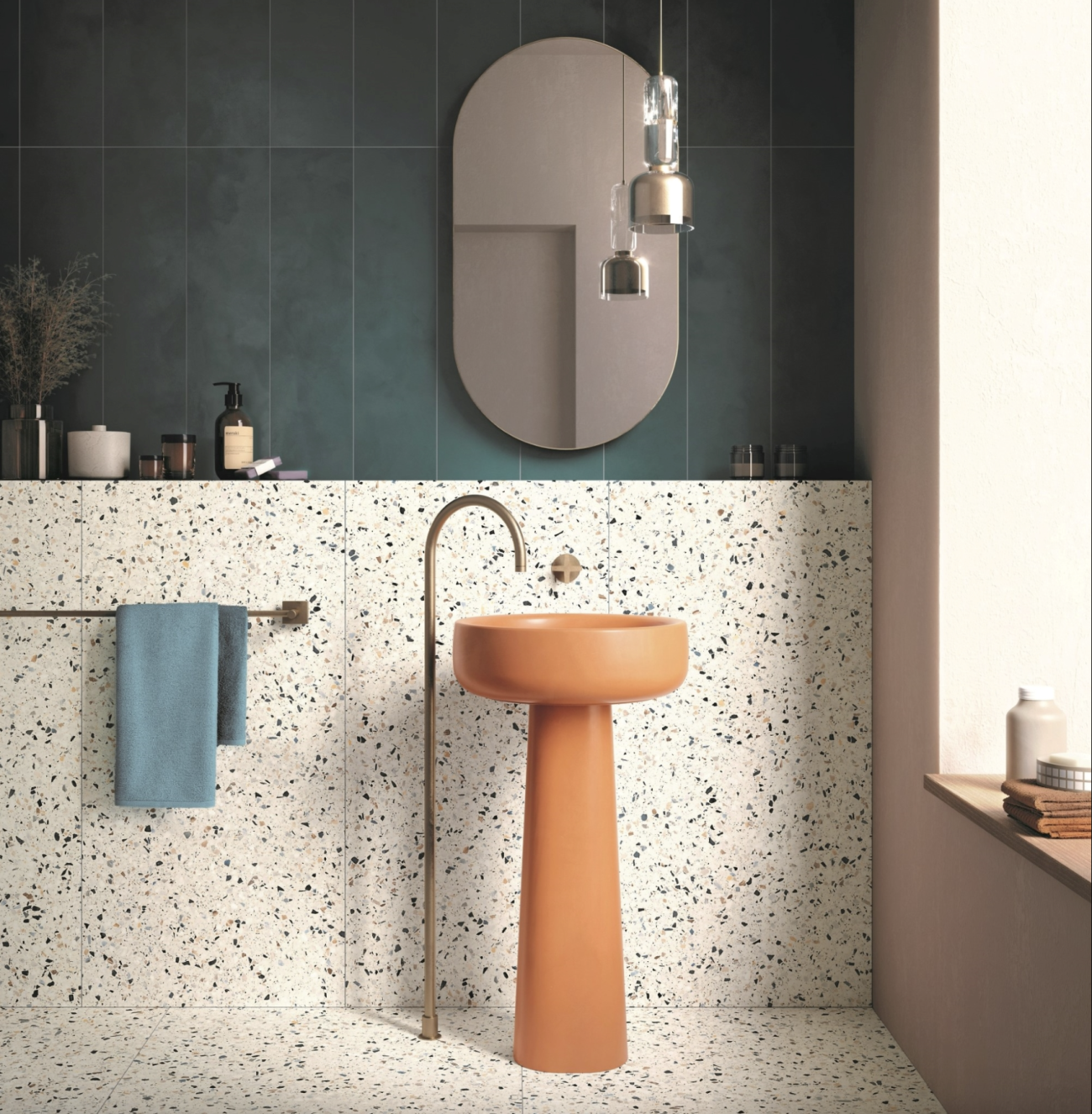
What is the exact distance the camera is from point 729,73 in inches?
100

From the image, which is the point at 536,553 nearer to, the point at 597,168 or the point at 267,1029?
the point at 597,168

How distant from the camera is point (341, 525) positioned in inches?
94.0

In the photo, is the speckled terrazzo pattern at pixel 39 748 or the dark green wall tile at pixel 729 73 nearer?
the speckled terrazzo pattern at pixel 39 748

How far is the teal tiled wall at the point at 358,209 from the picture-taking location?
255cm

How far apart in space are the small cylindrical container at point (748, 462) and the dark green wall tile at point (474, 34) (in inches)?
40.0

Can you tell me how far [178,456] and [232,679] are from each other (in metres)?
0.52

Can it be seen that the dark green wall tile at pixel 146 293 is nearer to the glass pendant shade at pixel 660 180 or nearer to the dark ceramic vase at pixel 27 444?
the dark ceramic vase at pixel 27 444

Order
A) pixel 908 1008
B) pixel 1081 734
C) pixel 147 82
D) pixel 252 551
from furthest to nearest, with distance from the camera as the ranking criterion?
pixel 147 82, pixel 252 551, pixel 908 1008, pixel 1081 734

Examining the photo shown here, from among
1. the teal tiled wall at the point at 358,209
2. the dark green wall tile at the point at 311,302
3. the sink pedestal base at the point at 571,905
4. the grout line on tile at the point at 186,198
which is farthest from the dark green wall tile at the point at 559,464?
the grout line on tile at the point at 186,198

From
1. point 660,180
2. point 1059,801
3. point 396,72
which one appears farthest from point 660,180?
point 1059,801

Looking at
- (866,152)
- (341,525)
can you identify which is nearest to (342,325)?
(341,525)

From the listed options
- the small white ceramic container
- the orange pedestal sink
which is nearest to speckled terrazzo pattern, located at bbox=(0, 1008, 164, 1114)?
the orange pedestal sink

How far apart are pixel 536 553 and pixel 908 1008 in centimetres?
120

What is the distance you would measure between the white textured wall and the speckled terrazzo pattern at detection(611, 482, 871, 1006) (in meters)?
0.47
